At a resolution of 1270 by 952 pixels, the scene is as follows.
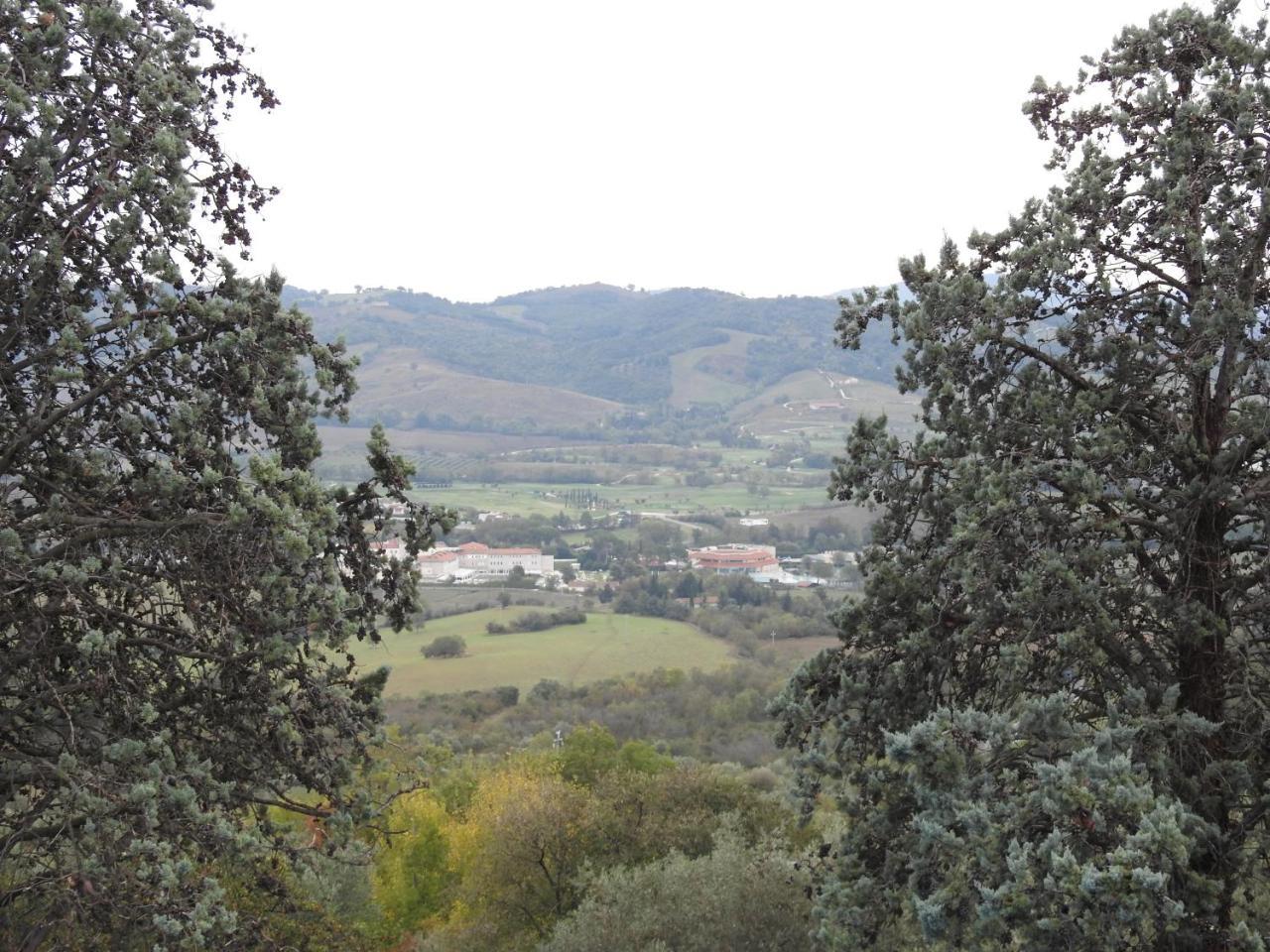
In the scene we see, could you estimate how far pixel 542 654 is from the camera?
60.8 meters

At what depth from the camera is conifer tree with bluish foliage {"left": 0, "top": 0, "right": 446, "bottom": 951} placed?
245 inches

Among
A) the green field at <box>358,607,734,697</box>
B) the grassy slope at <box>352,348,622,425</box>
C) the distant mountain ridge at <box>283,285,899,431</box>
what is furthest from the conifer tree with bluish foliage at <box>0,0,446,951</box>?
the distant mountain ridge at <box>283,285,899,431</box>

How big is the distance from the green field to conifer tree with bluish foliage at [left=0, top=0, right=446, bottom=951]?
147ft

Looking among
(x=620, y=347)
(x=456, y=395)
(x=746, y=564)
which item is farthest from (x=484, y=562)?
(x=620, y=347)

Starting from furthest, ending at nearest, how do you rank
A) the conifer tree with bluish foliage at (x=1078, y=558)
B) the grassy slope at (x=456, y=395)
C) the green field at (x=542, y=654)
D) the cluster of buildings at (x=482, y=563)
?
the grassy slope at (x=456, y=395), the cluster of buildings at (x=482, y=563), the green field at (x=542, y=654), the conifer tree with bluish foliage at (x=1078, y=558)

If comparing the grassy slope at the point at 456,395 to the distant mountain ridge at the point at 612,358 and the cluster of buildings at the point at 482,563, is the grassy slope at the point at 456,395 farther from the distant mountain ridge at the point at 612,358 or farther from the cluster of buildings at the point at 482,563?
the cluster of buildings at the point at 482,563

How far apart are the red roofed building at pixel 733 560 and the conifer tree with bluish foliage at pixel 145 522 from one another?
7676 cm

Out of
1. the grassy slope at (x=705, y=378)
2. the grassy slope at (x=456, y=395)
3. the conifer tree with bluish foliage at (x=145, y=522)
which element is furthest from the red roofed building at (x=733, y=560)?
the grassy slope at (x=705, y=378)

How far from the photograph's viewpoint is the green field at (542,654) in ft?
179

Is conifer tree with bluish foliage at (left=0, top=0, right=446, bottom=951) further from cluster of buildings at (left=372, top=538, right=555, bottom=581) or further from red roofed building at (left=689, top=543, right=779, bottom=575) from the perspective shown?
cluster of buildings at (left=372, top=538, right=555, bottom=581)

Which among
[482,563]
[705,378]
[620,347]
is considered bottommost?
[482,563]

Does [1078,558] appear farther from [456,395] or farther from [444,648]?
[456,395]

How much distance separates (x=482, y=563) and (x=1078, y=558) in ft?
277

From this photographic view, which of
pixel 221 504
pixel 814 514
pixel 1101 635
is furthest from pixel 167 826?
pixel 814 514
